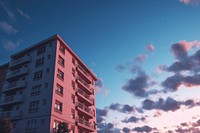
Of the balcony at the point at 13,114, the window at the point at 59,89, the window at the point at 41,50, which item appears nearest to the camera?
the balcony at the point at 13,114

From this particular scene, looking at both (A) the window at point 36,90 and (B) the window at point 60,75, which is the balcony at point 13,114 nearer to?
(A) the window at point 36,90

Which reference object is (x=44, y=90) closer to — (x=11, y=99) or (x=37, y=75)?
(x=37, y=75)

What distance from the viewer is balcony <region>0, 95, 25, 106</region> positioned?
131ft

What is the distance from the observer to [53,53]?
137 feet

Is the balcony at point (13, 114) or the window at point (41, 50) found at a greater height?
the window at point (41, 50)

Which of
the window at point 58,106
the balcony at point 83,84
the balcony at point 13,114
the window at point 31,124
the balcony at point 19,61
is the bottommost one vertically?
the window at point 31,124

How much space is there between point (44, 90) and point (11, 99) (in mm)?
8714

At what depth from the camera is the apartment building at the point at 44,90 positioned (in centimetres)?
3650

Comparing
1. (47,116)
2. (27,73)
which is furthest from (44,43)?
(47,116)

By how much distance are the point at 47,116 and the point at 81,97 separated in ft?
47.5

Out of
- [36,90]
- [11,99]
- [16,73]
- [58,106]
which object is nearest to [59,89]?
[58,106]

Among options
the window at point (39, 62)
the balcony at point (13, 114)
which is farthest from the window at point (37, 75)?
the balcony at point (13, 114)

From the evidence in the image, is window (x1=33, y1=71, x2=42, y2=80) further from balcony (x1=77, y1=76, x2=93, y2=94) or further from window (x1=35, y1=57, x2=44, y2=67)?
balcony (x1=77, y1=76, x2=93, y2=94)

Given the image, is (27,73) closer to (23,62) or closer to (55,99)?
(23,62)
